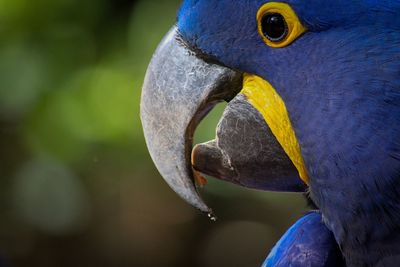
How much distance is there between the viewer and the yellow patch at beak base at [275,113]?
1.39 metres

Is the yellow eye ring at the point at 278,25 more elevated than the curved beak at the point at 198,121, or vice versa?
the yellow eye ring at the point at 278,25

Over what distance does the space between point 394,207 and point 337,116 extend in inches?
7.0

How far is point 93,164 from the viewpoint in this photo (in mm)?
3432

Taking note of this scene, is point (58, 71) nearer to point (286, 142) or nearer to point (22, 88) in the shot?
point (22, 88)

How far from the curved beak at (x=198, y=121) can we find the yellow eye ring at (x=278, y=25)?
0.09 meters

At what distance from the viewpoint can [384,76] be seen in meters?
1.29

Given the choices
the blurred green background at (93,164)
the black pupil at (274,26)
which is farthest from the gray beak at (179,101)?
the blurred green background at (93,164)

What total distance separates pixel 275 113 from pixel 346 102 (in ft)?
0.47

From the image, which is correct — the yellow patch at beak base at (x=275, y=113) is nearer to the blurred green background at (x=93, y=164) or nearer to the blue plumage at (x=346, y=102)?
the blue plumage at (x=346, y=102)

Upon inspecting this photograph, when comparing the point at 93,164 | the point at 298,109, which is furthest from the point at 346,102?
the point at 93,164

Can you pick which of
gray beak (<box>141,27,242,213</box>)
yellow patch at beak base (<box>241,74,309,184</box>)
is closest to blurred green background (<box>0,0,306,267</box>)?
gray beak (<box>141,27,242,213</box>)

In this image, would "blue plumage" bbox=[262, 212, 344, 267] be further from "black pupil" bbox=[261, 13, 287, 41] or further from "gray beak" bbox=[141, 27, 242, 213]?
"black pupil" bbox=[261, 13, 287, 41]

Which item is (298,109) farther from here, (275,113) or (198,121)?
(198,121)

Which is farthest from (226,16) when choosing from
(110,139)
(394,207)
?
(110,139)
